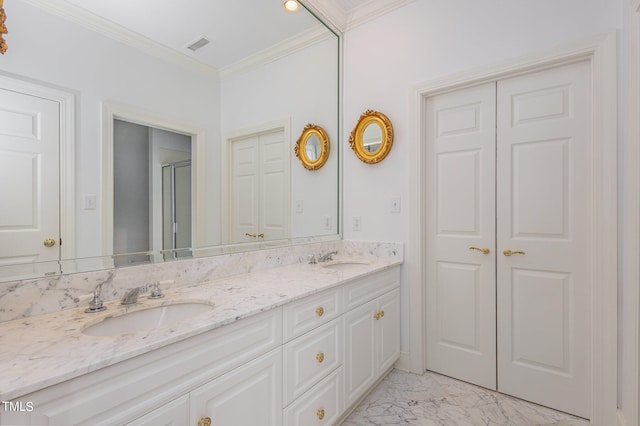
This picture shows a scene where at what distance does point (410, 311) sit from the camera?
2281 mm

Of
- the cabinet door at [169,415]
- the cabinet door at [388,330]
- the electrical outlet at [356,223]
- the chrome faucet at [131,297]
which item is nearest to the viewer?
the cabinet door at [169,415]

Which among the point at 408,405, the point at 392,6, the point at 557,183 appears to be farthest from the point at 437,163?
the point at 408,405

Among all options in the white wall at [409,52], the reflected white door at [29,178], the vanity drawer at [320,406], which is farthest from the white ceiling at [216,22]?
the vanity drawer at [320,406]

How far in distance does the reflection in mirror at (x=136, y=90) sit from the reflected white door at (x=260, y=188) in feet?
0.25

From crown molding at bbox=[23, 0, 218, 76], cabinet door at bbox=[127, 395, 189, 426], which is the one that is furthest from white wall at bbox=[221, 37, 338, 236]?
cabinet door at bbox=[127, 395, 189, 426]

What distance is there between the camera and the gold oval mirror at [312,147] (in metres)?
2.39

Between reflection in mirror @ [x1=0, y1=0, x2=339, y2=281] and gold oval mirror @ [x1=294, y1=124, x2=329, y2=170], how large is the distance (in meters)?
0.30

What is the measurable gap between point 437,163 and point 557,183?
72 cm

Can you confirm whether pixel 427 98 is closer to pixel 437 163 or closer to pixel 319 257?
pixel 437 163

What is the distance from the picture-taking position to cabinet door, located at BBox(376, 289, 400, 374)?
202cm

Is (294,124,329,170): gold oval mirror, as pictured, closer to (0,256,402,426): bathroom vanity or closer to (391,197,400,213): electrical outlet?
(391,197,400,213): electrical outlet

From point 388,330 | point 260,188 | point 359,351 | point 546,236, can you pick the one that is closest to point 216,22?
point 260,188

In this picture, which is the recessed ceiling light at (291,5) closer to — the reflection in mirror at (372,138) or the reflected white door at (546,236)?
the reflection in mirror at (372,138)

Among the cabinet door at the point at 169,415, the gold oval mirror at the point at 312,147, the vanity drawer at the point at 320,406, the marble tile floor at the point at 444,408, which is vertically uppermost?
the gold oval mirror at the point at 312,147
